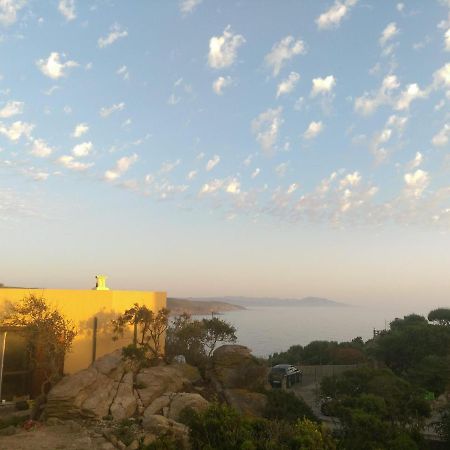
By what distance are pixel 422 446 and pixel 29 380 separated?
19.5 metres

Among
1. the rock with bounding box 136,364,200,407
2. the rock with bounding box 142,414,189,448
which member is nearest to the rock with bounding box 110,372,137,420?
the rock with bounding box 136,364,200,407

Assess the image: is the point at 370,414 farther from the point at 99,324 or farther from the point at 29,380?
the point at 29,380

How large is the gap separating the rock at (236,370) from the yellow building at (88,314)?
5.64 metres

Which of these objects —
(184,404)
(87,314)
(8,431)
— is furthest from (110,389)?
(87,314)

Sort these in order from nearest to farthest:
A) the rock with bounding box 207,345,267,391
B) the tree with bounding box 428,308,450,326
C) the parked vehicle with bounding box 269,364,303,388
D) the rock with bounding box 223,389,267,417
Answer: the rock with bounding box 223,389,267,417, the rock with bounding box 207,345,267,391, the parked vehicle with bounding box 269,364,303,388, the tree with bounding box 428,308,450,326

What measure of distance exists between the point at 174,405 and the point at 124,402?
233 cm

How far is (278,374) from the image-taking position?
1352 inches

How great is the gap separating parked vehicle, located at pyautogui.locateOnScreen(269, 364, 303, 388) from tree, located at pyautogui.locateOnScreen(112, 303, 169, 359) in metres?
11.1

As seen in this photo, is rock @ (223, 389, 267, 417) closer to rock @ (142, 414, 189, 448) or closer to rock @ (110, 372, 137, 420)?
rock @ (110, 372, 137, 420)

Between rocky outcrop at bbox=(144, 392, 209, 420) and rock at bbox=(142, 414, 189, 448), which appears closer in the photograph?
rock at bbox=(142, 414, 189, 448)

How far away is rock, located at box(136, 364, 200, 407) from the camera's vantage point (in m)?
21.1

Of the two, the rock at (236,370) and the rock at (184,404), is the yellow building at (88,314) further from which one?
the rock at (184,404)

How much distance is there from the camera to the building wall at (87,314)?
23906 millimetres

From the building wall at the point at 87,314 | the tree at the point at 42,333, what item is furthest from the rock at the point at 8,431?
the building wall at the point at 87,314
